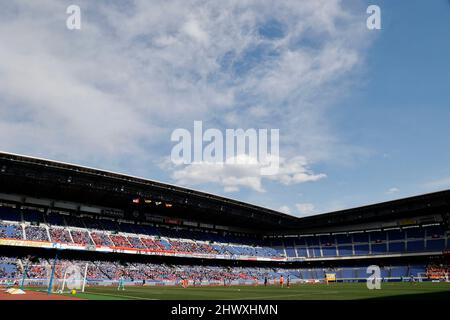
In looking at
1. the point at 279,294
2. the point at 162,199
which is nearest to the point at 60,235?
the point at 162,199

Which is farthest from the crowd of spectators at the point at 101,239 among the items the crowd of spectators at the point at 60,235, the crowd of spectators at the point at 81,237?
the crowd of spectators at the point at 60,235

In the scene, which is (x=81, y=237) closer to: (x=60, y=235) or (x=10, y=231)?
(x=60, y=235)

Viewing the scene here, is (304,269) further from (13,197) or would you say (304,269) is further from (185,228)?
(13,197)

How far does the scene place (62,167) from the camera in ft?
144

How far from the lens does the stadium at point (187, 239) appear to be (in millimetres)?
44019

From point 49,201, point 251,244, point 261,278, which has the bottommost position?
point 261,278

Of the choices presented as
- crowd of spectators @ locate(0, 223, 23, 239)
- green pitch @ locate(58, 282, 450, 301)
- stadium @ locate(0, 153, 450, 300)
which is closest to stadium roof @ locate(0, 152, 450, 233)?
stadium @ locate(0, 153, 450, 300)

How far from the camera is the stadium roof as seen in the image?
44.7m

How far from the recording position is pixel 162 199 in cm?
5650

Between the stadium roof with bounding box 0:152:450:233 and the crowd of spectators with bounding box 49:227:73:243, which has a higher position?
the stadium roof with bounding box 0:152:450:233

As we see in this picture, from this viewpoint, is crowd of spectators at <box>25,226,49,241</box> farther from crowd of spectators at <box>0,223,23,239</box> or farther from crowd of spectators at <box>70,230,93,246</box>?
crowd of spectators at <box>70,230,93,246</box>

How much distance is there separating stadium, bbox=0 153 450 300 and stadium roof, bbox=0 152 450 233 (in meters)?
0.19
